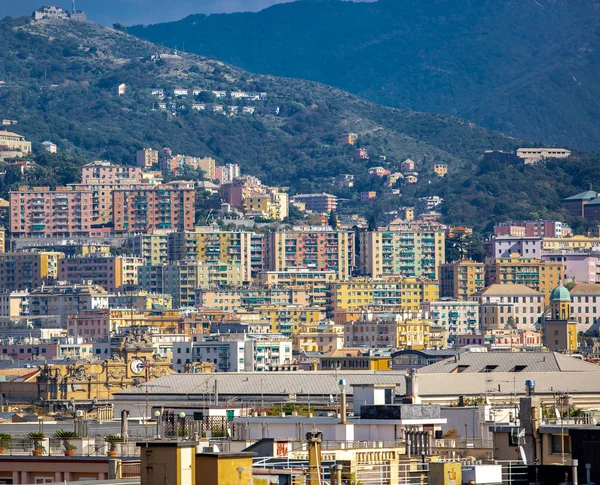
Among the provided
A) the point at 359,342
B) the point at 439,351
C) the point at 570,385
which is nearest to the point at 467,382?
the point at 570,385

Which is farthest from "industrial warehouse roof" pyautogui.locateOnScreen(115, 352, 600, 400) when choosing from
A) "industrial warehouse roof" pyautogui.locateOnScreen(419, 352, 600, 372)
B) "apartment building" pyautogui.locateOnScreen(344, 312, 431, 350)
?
"apartment building" pyautogui.locateOnScreen(344, 312, 431, 350)

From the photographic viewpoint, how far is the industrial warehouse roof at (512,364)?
82.9 metres

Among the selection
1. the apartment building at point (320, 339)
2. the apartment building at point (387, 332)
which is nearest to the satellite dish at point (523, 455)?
the apartment building at point (387, 332)

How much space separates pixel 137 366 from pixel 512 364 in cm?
3425

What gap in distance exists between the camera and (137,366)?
115 metres

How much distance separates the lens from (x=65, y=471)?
3259cm

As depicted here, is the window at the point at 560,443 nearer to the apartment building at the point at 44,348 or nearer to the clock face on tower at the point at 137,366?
the clock face on tower at the point at 137,366

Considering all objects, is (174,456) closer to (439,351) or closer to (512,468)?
(512,468)

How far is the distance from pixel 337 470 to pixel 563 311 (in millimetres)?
147188

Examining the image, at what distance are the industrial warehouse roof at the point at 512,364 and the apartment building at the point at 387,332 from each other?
87.7 meters

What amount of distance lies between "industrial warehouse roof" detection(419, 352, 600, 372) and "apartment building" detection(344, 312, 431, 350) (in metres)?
87.7

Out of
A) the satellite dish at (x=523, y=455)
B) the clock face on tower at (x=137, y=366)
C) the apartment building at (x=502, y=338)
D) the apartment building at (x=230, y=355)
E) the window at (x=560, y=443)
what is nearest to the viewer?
the satellite dish at (x=523, y=455)

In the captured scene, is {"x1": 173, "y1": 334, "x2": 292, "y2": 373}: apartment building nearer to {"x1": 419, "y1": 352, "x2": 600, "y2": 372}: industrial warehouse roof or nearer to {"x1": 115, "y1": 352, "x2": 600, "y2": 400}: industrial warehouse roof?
{"x1": 419, "y1": 352, "x2": 600, "y2": 372}: industrial warehouse roof

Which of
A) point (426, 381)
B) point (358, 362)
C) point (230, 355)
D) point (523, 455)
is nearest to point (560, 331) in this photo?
point (230, 355)
